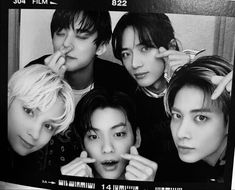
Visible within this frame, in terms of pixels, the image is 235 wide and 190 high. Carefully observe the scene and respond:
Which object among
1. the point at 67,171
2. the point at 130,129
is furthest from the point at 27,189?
the point at 130,129

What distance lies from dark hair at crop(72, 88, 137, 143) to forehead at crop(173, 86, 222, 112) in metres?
0.09

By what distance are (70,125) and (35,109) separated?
0.08m

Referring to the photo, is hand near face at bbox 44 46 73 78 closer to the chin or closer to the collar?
the collar

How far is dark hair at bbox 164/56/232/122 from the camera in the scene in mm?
666

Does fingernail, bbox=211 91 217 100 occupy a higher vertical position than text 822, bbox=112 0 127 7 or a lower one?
lower

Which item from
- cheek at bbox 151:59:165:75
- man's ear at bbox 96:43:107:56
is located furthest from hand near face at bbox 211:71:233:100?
man's ear at bbox 96:43:107:56

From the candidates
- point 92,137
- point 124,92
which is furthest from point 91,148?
point 124,92

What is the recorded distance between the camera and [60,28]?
26.7 inches

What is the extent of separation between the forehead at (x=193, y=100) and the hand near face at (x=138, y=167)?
0.41 feet

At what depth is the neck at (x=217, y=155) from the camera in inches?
26.9

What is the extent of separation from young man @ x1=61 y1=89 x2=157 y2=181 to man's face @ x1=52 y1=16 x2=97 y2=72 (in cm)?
7

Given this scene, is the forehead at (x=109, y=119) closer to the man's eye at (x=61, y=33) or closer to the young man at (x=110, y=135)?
the young man at (x=110, y=135)

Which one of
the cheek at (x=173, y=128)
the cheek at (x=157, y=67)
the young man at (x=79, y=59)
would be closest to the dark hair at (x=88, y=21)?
the young man at (x=79, y=59)

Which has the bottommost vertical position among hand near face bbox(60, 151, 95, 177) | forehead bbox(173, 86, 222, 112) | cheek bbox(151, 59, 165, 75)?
hand near face bbox(60, 151, 95, 177)
